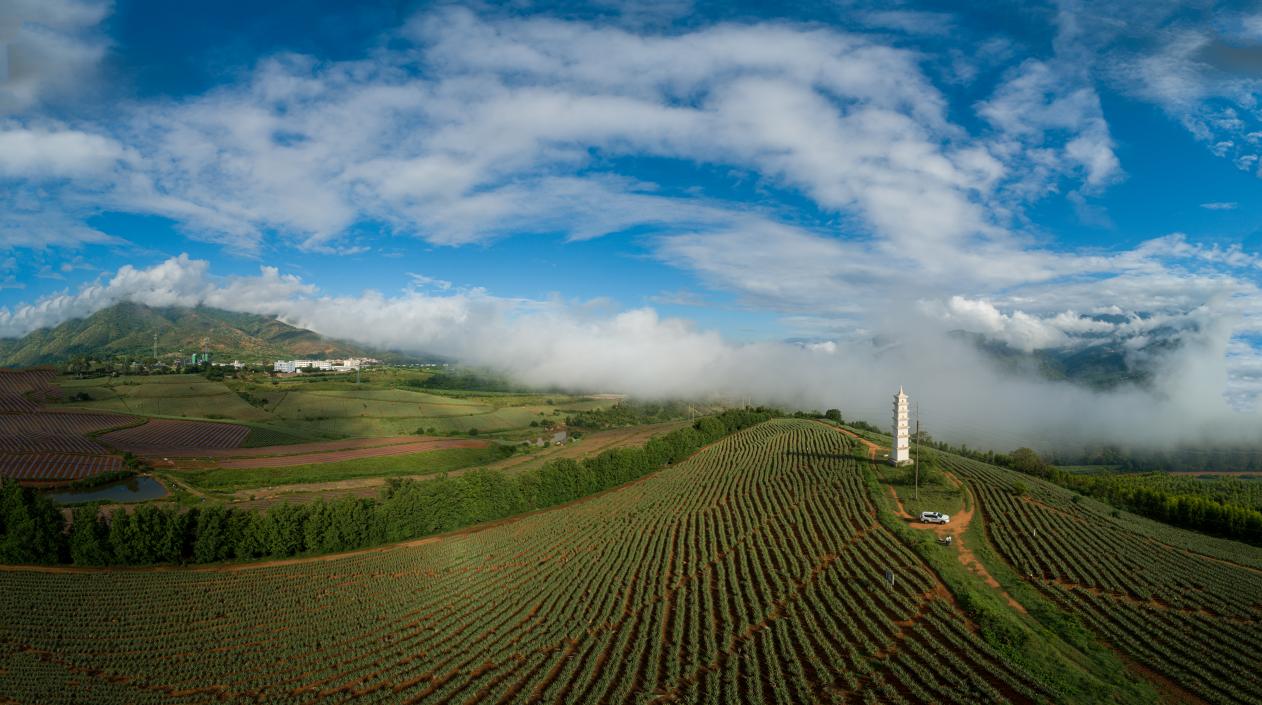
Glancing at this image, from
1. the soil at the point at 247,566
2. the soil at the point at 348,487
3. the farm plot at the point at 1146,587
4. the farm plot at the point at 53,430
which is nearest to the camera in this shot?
the farm plot at the point at 1146,587

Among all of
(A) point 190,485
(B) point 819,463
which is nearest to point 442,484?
(A) point 190,485

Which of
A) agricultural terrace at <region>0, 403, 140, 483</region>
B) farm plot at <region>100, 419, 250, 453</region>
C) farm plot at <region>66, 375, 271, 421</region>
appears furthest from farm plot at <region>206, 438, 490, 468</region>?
farm plot at <region>66, 375, 271, 421</region>

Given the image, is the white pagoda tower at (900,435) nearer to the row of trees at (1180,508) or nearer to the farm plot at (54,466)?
the row of trees at (1180,508)

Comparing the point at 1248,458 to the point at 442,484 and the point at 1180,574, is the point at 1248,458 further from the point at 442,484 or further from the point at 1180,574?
the point at 442,484

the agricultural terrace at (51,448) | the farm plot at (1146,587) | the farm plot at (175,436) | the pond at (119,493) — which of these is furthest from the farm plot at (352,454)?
the farm plot at (1146,587)

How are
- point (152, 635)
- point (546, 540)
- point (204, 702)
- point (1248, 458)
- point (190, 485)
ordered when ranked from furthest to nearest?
point (1248, 458) → point (190, 485) → point (546, 540) → point (152, 635) → point (204, 702)
